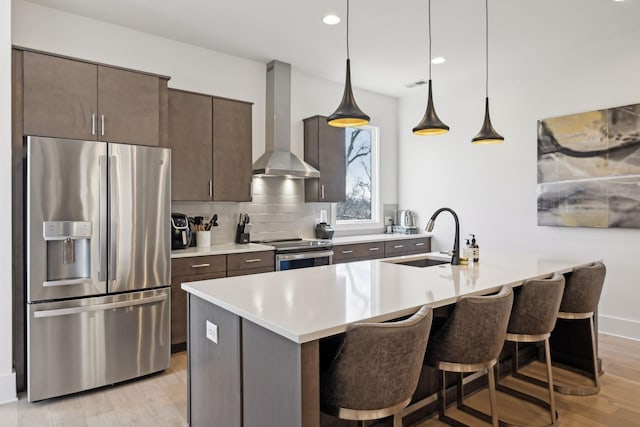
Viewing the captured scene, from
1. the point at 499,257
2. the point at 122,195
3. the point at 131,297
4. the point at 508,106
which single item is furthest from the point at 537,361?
the point at 122,195

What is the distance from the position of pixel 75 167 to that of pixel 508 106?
4.58 m

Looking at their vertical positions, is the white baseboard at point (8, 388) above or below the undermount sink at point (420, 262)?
below

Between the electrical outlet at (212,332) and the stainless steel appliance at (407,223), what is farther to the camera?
the stainless steel appliance at (407,223)

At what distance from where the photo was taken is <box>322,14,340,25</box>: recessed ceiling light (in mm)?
3564

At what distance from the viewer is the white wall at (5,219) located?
9.02 feet

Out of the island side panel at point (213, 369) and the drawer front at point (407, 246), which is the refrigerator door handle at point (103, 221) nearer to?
the island side panel at point (213, 369)

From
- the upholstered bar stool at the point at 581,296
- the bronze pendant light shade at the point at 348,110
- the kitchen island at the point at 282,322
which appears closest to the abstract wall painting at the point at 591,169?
the upholstered bar stool at the point at 581,296

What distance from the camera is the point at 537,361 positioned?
3385 millimetres

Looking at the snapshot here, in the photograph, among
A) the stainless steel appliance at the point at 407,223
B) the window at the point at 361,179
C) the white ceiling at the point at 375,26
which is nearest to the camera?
the white ceiling at the point at 375,26

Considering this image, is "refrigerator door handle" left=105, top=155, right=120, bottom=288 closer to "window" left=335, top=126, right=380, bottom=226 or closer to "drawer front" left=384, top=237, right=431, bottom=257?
"window" left=335, top=126, right=380, bottom=226

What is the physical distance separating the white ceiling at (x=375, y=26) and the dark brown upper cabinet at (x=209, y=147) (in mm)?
645

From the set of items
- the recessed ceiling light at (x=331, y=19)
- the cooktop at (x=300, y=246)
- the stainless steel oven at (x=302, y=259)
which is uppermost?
the recessed ceiling light at (x=331, y=19)

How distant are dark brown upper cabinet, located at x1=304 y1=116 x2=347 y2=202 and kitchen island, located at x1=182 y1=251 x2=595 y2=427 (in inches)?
95.0

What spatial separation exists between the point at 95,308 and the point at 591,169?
468 centimetres
